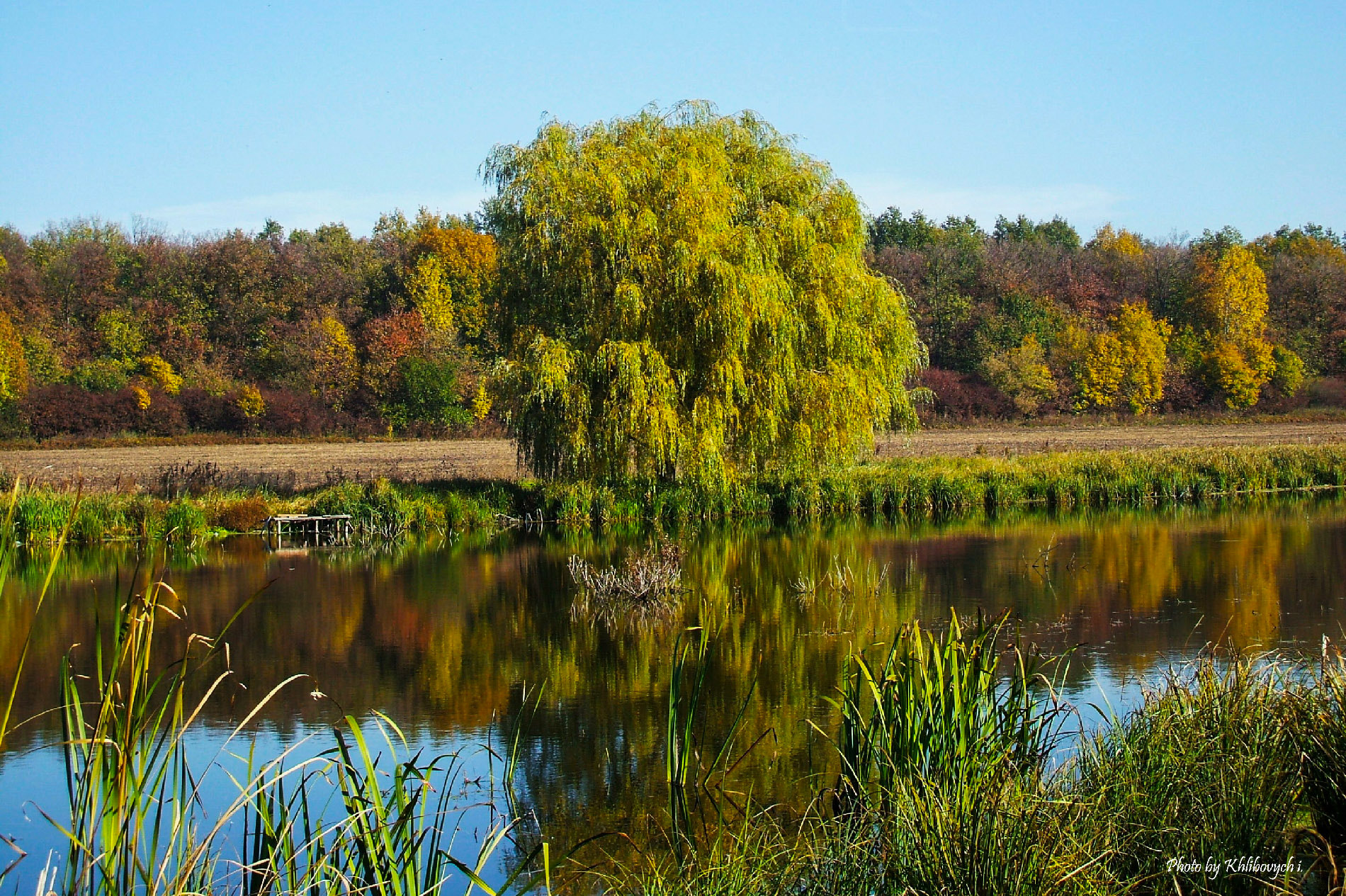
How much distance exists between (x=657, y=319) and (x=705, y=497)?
4.90 metres

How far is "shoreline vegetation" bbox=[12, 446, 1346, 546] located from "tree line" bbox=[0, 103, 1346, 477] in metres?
1.54

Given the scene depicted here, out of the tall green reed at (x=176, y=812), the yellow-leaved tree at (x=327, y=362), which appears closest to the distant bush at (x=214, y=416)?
the yellow-leaved tree at (x=327, y=362)

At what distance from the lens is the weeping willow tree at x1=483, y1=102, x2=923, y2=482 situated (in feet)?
71.2

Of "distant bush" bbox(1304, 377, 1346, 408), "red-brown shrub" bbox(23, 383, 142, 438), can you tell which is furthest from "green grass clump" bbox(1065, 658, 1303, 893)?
"distant bush" bbox(1304, 377, 1346, 408)

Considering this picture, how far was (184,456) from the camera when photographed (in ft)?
129

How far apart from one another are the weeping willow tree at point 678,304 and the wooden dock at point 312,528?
3960 millimetres

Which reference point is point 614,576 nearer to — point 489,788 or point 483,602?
point 483,602

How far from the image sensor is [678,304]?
22.1 m

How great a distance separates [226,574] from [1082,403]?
4660 centimetres

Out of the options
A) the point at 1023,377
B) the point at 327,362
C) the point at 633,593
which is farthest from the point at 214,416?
the point at 633,593

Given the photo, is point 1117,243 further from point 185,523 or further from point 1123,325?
point 185,523

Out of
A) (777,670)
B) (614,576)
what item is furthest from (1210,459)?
(777,670)

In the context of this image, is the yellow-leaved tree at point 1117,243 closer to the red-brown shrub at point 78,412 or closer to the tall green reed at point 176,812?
the red-brown shrub at point 78,412

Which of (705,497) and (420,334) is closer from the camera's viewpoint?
(705,497)
